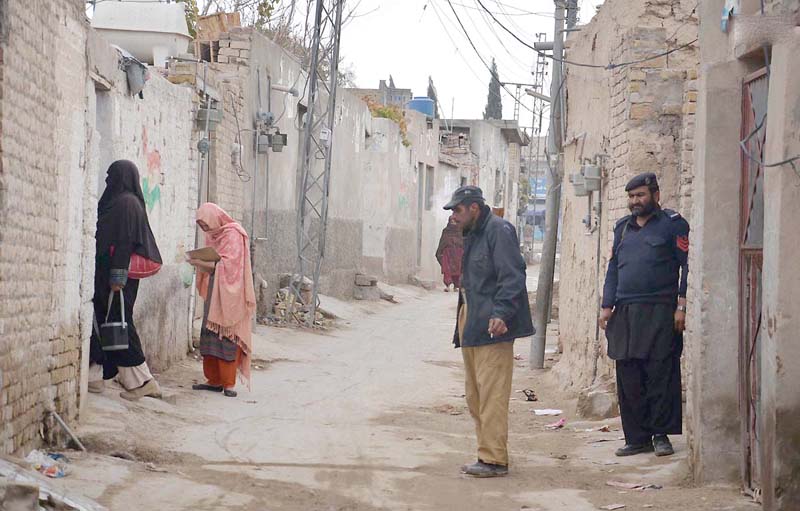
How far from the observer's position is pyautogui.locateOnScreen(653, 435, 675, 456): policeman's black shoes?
680 cm

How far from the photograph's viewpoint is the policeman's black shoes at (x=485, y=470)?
6.44 metres

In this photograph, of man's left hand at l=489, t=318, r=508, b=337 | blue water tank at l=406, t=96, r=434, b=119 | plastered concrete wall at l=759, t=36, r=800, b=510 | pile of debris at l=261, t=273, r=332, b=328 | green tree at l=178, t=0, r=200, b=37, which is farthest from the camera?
blue water tank at l=406, t=96, r=434, b=119

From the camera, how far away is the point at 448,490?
606 cm

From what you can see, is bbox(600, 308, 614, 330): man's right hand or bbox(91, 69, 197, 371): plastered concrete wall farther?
bbox(91, 69, 197, 371): plastered concrete wall

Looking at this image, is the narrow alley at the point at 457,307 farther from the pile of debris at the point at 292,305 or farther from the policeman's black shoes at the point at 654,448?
the pile of debris at the point at 292,305

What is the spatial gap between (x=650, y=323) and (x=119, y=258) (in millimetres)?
3528

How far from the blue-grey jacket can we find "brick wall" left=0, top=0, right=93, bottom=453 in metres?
2.31

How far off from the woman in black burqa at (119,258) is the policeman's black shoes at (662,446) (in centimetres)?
357

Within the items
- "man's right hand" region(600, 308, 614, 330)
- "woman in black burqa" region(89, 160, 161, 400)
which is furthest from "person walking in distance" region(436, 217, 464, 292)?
"man's right hand" region(600, 308, 614, 330)

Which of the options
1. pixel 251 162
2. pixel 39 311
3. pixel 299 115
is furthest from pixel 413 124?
pixel 39 311

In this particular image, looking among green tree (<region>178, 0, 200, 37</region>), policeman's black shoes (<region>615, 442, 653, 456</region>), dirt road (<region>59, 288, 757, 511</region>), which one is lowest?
dirt road (<region>59, 288, 757, 511</region>)

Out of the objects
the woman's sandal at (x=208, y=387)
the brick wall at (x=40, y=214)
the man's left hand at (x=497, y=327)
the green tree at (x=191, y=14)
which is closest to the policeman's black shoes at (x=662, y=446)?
the man's left hand at (x=497, y=327)

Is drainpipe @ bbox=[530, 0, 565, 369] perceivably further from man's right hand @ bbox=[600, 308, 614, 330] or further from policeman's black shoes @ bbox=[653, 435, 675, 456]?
policeman's black shoes @ bbox=[653, 435, 675, 456]

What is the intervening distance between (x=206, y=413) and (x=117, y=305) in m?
1.14
